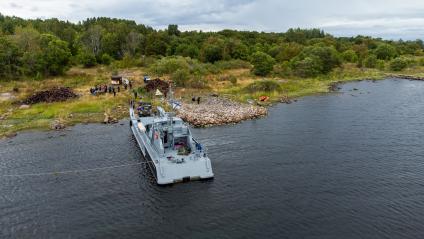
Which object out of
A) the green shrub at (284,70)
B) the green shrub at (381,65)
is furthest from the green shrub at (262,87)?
the green shrub at (381,65)

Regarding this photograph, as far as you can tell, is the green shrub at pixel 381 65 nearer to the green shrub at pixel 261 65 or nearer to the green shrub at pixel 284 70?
the green shrub at pixel 284 70

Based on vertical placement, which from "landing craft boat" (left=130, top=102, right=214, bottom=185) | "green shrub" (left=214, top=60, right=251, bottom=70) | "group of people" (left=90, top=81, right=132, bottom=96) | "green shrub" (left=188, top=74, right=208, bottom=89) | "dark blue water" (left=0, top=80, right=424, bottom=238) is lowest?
"dark blue water" (left=0, top=80, right=424, bottom=238)

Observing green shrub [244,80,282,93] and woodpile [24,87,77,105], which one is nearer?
woodpile [24,87,77,105]

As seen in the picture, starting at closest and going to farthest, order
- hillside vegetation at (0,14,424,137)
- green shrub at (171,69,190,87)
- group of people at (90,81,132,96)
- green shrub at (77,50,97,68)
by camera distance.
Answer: hillside vegetation at (0,14,424,137), group of people at (90,81,132,96), green shrub at (171,69,190,87), green shrub at (77,50,97,68)

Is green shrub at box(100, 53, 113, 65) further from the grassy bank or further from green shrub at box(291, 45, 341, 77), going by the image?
green shrub at box(291, 45, 341, 77)

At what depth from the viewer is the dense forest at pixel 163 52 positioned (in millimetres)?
98375

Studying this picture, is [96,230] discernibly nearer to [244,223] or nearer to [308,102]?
[244,223]

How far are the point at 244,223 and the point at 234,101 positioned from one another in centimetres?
4694

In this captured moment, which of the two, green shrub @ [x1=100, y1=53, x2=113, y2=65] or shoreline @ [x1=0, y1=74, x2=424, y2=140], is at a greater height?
green shrub @ [x1=100, y1=53, x2=113, y2=65]

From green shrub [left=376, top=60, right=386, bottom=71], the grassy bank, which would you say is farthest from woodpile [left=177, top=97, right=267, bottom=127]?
green shrub [left=376, top=60, right=386, bottom=71]

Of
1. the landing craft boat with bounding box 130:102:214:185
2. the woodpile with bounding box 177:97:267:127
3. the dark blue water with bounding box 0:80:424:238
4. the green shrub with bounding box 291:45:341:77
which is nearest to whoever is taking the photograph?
the dark blue water with bounding box 0:80:424:238

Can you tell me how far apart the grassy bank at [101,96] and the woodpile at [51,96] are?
1.78 metres

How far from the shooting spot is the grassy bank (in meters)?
64.8

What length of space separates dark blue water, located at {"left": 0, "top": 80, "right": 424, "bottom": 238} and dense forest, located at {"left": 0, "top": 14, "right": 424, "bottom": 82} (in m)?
44.5
